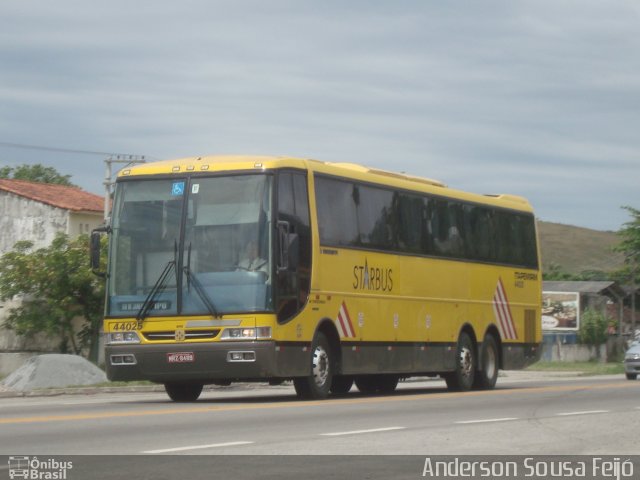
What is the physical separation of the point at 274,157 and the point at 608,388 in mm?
10107

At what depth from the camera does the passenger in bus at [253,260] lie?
20.2 metres

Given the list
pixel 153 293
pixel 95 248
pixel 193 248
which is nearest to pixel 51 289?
pixel 95 248

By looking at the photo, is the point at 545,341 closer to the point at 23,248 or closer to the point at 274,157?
the point at 23,248

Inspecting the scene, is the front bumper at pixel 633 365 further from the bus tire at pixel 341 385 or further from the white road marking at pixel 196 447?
the white road marking at pixel 196 447

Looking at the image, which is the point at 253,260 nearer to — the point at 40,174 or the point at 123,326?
the point at 123,326

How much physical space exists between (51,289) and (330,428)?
1089 inches

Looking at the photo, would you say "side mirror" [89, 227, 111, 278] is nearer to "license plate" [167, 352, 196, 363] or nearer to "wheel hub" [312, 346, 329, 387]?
"license plate" [167, 352, 196, 363]

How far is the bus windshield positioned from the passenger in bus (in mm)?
15

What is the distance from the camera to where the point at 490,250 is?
2858cm

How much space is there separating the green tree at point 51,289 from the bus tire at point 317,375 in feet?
66.7

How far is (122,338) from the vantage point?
20797 mm

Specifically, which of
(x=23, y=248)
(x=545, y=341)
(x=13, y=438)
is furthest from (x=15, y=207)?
(x=13, y=438)

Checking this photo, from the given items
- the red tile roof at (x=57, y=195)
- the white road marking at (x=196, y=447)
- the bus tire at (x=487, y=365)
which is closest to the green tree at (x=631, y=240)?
the red tile roof at (x=57, y=195)
